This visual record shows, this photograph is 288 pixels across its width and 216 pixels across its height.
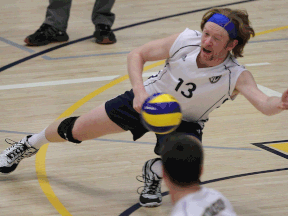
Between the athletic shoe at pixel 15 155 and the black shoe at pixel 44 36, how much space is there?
3471mm

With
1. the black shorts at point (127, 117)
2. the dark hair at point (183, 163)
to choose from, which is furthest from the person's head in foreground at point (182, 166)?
the black shorts at point (127, 117)

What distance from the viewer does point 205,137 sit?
4348 mm

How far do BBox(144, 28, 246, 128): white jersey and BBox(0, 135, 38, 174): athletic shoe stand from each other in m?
1.16

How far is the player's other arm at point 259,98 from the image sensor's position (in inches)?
107

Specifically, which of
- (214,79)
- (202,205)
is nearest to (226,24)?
(214,79)

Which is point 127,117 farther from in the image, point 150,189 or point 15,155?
point 15,155

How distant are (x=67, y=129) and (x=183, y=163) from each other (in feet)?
5.43

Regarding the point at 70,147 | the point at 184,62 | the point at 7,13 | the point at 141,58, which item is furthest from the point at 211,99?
the point at 7,13

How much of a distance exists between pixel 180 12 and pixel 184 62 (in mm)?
5678

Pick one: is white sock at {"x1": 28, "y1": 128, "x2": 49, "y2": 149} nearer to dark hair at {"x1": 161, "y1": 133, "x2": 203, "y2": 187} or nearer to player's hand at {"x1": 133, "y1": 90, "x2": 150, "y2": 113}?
player's hand at {"x1": 133, "y1": 90, "x2": 150, "y2": 113}

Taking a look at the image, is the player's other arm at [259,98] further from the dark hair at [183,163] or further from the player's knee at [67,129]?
the player's knee at [67,129]

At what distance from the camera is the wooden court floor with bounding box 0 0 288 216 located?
11.2ft

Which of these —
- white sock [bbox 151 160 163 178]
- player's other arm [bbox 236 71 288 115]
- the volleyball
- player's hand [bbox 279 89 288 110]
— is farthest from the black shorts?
player's hand [bbox 279 89 288 110]

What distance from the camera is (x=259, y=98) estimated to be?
9.31 ft
